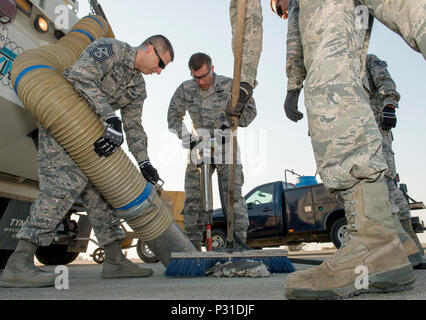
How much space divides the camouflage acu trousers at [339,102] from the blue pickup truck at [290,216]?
5300 mm

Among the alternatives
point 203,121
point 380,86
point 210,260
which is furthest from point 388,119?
point 210,260

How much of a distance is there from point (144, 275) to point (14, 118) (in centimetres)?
131

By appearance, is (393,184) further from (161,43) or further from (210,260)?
(161,43)

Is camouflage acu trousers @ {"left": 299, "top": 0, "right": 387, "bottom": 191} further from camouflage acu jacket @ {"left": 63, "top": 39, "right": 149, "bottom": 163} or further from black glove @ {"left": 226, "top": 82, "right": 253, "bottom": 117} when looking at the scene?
camouflage acu jacket @ {"left": 63, "top": 39, "right": 149, "bottom": 163}

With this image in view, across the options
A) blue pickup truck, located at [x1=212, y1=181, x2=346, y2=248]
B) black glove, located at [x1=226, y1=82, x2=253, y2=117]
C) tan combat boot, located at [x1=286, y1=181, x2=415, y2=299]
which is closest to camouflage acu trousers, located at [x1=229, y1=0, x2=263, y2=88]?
black glove, located at [x1=226, y1=82, x2=253, y2=117]

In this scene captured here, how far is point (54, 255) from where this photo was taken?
182 inches

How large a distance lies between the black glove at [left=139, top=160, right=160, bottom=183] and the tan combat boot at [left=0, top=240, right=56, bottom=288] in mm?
1060

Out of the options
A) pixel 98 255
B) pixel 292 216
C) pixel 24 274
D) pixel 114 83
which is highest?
→ pixel 114 83

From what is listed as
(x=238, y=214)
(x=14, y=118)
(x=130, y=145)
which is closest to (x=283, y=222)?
(x=238, y=214)

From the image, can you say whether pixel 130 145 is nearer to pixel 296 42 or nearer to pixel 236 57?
pixel 236 57

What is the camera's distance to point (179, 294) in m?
1.24

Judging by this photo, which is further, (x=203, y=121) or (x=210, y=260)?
(x=203, y=121)

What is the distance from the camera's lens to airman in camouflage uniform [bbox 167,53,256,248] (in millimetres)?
3352

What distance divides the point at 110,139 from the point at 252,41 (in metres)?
1.00
